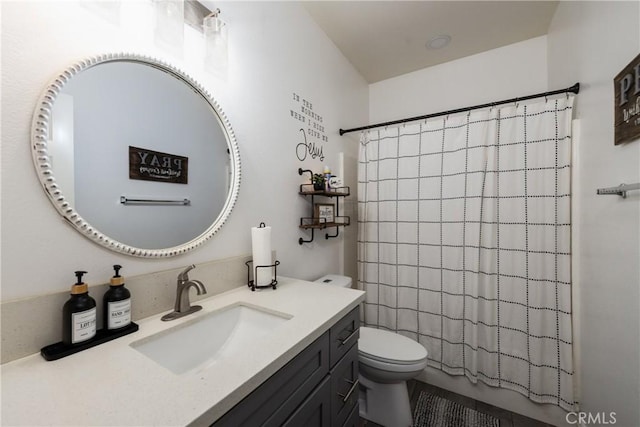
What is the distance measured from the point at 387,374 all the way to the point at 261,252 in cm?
95

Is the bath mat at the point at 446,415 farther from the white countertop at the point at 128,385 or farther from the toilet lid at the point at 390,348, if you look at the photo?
Answer: the white countertop at the point at 128,385

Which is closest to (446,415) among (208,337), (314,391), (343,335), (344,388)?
(344,388)

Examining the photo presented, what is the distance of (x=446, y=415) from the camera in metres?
1.54

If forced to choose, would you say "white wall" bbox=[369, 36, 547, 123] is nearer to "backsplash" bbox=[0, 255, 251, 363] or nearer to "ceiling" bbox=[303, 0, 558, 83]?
"ceiling" bbox=[303, 0, 558, 83]

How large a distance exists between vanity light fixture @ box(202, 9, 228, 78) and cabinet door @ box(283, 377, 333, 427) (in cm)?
131

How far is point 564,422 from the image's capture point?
4.71 ft

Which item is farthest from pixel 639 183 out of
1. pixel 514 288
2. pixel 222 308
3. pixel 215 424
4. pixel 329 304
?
pixel 222 308

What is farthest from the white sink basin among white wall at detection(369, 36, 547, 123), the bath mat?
white wall at detection(369, 36, 547, 123)

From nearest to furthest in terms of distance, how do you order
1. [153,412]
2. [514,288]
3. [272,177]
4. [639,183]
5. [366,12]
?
[153,412]
[639,183]
[272,177]
[514,288]
[366,12]

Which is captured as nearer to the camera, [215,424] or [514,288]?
[215,424]

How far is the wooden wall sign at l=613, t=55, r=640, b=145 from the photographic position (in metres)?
0.84

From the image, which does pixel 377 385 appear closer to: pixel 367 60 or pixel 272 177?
pixel 272 177

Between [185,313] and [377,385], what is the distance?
1.22m

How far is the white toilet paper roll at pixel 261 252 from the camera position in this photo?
1155 millimetres
